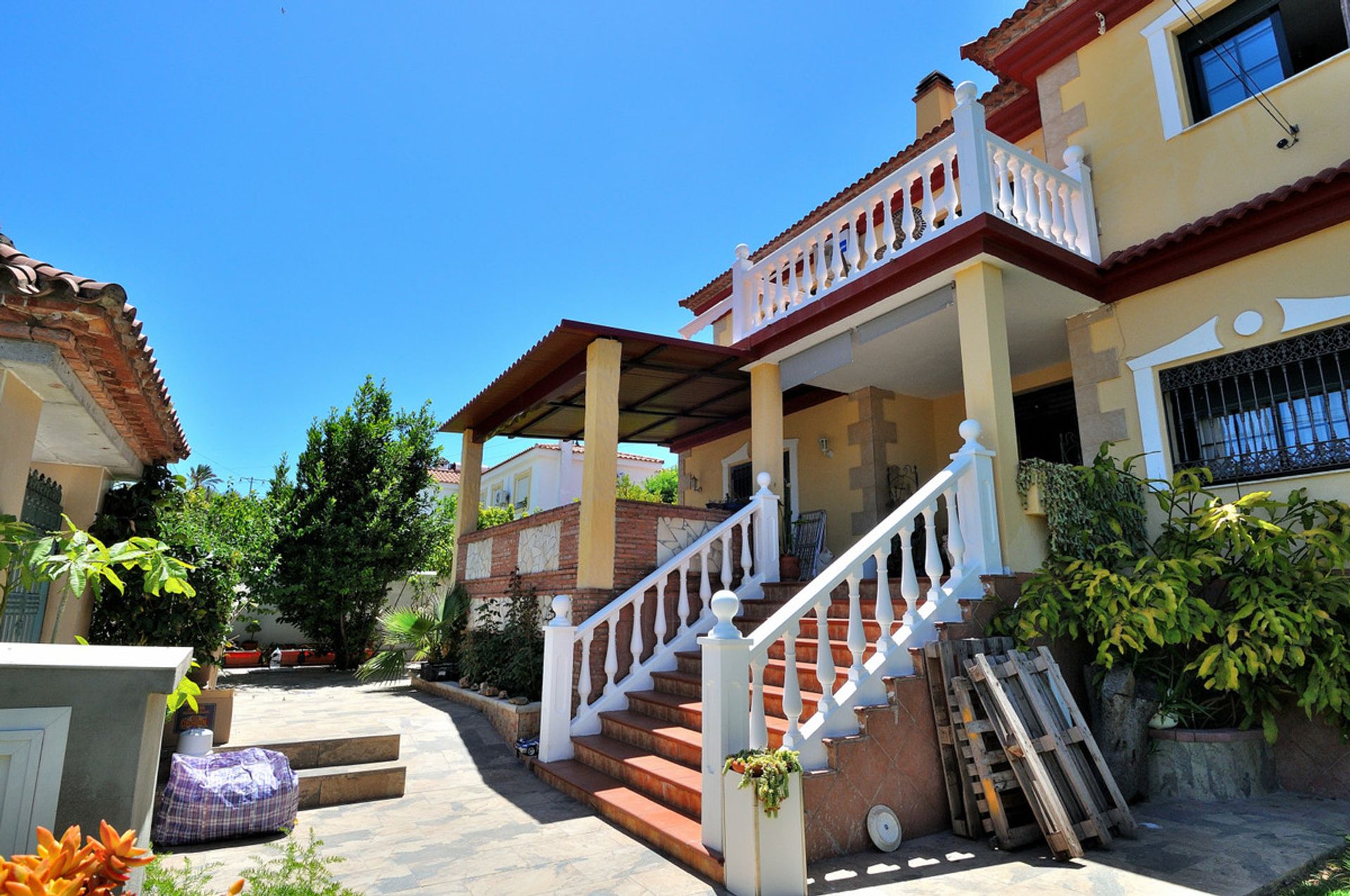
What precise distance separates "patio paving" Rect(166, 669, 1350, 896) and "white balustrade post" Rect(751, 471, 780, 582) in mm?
3180

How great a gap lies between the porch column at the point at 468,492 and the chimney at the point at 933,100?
27.6 feet

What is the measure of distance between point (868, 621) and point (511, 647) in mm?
4599

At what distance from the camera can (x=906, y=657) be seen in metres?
4.68

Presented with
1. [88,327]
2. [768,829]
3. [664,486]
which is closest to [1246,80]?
[768,829]

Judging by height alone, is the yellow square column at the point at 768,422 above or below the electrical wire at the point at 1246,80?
below

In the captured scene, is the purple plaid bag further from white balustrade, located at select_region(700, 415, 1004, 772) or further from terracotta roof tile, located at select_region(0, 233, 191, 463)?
white balustrade, located at select_region(700, 415, 1004, 772)

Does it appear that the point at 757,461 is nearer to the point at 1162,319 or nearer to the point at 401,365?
the point at 1162,319

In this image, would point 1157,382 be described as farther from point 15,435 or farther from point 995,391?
point 15,435

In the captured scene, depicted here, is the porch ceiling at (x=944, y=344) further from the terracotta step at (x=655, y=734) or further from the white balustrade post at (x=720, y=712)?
the terracotta step at (x=655, y=734)

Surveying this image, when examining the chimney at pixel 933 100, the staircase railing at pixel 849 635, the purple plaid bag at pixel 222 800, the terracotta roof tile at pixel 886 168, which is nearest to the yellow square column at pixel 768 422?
the staircase railing at pixel 849 635

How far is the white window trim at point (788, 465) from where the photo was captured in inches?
Answer: 394

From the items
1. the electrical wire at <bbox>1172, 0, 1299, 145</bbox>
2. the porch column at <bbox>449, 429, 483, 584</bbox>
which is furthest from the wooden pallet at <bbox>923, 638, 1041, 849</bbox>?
the porch column at <bbox>449, 429, 483, 584</bbox>

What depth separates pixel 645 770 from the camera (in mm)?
4969

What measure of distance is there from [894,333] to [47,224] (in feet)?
24.4
